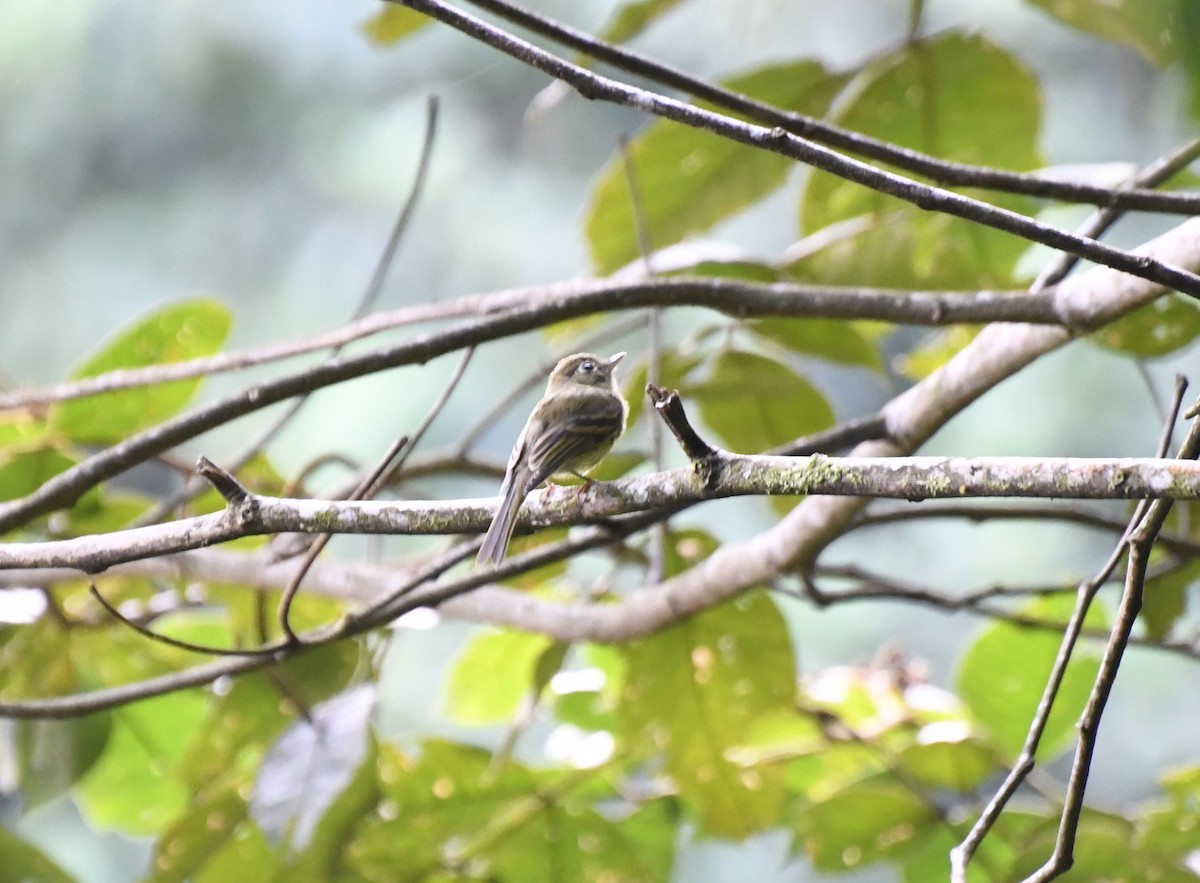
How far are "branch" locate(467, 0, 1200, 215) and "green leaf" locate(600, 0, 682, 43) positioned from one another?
39 centimetres

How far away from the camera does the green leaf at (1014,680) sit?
220 centimetres

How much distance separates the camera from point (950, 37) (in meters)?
2.05

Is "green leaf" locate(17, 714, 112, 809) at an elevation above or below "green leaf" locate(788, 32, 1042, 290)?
below

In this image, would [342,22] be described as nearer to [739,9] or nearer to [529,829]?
[739,9]

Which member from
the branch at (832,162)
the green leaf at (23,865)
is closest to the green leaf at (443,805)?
the green leaf at (23,865)

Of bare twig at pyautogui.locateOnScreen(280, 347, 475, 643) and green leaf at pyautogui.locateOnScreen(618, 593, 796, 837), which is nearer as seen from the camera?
bare twig at pyautogui.locateOnScreen(280, 347, 475, 643)

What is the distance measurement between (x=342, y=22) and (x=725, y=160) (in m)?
5.19

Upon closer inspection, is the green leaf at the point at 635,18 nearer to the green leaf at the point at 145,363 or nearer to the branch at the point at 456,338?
the branch at the point at 456,338

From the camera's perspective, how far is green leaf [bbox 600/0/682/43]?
1.88 metres

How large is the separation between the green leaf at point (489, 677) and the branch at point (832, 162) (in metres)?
1.64

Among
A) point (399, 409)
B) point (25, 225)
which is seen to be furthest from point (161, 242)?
point (399, 409)

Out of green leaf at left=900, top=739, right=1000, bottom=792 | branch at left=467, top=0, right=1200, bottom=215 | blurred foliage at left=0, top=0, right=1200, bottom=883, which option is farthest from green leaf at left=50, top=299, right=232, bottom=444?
green leaf at left=900, top=739, right=1000, bottom=792

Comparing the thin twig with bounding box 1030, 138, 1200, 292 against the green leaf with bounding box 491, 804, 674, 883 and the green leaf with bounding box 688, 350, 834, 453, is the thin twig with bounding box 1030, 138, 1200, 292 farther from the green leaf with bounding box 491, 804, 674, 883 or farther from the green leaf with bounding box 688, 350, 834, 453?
the green leaf with bounding box 491, 804, 674, 883

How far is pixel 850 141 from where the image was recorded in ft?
4.90
